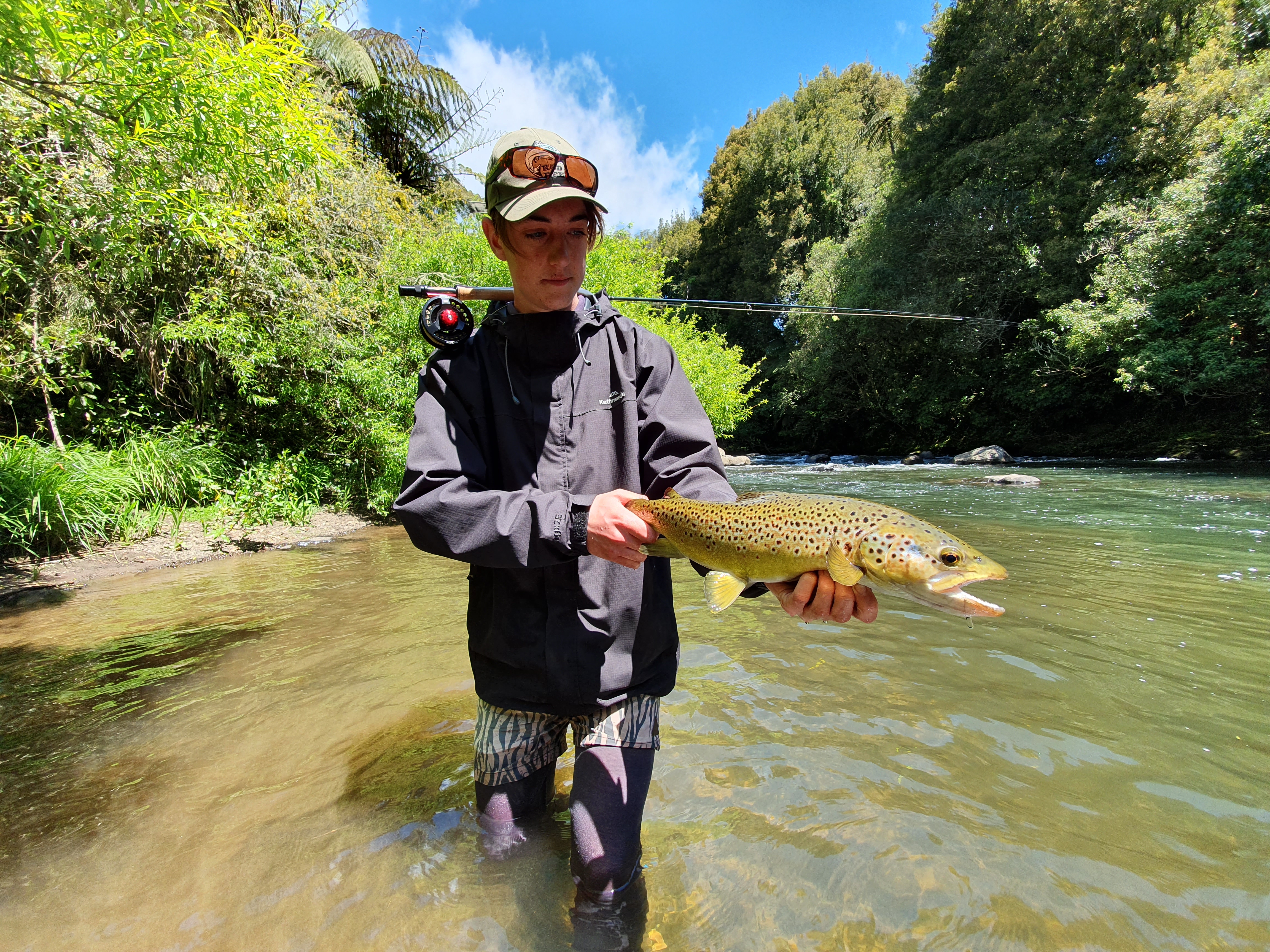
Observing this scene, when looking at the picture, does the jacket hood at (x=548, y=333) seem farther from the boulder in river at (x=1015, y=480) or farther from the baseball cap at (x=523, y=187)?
the boulder in river at (x=1015, y=480)

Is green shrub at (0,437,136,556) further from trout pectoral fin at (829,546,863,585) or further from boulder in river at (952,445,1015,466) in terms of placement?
boulder in river at (952,445,1015,466)

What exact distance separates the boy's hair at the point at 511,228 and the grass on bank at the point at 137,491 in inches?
342

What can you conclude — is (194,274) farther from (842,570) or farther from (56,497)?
(842,570)

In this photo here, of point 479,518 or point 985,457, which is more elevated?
point 479,518

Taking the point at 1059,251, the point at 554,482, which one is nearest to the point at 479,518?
the point at 554,482

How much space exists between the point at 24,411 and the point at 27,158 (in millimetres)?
5823

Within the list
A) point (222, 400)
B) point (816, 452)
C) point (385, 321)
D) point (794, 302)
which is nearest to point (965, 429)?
point (816, 452)

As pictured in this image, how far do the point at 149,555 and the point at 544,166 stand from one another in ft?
29.8

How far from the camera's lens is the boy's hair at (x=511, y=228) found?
7.23 feet

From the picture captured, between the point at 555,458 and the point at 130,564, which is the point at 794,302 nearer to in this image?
the point at 130,564

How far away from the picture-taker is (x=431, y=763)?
3625 millimetres

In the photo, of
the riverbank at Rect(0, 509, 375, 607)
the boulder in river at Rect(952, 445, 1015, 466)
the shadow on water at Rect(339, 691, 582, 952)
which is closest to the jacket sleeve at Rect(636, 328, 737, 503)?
the shadow on water at Rect(339, 691, 582, 952)

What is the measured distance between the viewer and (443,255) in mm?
13734

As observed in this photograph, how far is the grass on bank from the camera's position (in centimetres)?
770
